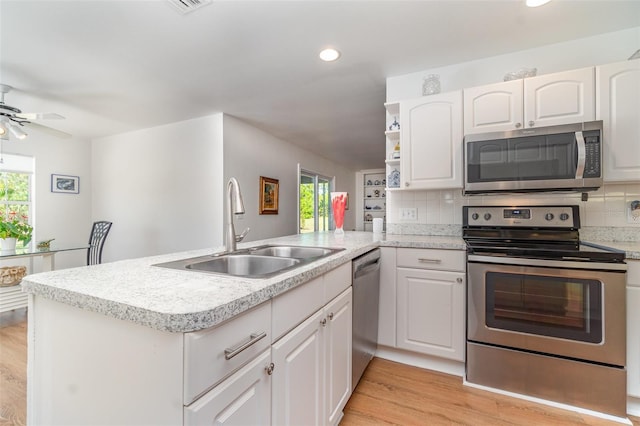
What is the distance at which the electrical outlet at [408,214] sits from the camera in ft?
8.46

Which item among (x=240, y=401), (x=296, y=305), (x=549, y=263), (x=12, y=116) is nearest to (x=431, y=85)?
(x=549, y=263)

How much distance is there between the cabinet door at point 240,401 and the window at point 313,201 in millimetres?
4293

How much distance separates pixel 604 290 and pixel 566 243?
0.44 m

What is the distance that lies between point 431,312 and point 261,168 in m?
3.08

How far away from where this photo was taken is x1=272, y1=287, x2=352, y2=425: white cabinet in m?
0.97

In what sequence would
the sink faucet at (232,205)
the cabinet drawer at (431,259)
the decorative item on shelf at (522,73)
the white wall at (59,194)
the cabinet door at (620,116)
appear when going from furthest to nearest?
the white wall at (59,194) → the decorative item on shelf at (522,73) → the cabinet drawer at (431,259) → the cabinet door at (620,116) → the sink faucet at (232,205)

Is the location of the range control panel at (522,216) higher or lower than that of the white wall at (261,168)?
lower

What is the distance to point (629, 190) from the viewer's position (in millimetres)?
1959

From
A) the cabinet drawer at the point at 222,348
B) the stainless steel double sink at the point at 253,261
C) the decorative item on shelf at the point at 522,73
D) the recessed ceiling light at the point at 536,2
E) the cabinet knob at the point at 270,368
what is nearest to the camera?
the cabinet drawer at the point at 222,348

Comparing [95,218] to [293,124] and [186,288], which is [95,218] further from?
[186,288]

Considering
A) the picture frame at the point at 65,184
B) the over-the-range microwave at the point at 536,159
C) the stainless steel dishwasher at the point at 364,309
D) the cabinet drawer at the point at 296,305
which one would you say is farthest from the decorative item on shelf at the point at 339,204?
the picture frame at the point at 65,184

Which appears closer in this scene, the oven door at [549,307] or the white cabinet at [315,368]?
the white cabinet at [315,368]

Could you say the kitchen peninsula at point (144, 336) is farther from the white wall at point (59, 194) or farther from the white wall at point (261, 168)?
the white wall at point (59, 194)

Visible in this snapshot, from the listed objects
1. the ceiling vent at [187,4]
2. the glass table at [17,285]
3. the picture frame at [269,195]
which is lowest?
the glass table at [17,285]
